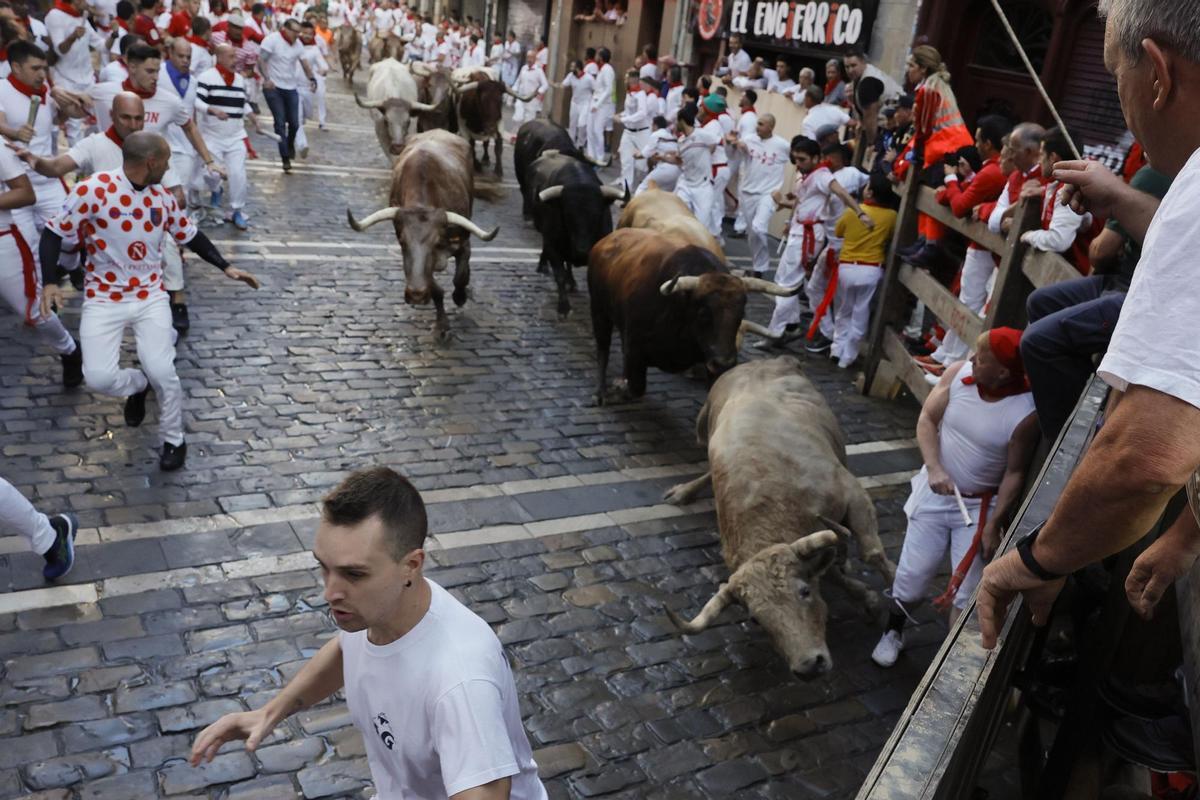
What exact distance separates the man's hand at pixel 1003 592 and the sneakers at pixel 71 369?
23.9 ft

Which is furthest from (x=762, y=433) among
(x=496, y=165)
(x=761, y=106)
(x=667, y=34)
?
(x=667, y=34)

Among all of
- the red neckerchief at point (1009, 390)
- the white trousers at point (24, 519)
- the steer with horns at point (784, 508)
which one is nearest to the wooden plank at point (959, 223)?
the steer with horns at point (784, 508)

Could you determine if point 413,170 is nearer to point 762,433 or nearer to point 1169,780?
point 762,433

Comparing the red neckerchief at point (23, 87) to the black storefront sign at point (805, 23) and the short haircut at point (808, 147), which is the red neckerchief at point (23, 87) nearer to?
the short haircut at point (808, 147)

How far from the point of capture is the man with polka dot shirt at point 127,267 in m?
6.00

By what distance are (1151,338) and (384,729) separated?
7.12ft

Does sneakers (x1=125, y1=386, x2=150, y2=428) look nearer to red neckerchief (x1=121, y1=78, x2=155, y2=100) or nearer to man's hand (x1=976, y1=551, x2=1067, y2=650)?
red neckerchief (x1=121, y1=78, x2=155, y2=100)

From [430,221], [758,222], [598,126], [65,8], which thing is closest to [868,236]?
[758,222]

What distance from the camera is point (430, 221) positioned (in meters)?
9.77

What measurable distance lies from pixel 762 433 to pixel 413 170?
6.07 m

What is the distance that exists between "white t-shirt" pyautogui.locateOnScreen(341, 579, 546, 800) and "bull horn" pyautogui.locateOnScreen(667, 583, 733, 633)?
6.13ft

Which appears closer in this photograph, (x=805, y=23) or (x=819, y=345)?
(x=819, y=345)

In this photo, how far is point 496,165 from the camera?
18969 mm

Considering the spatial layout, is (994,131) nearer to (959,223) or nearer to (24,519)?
(959,223)
